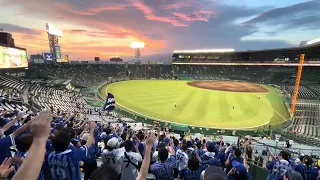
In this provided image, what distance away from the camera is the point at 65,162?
13.1 feet

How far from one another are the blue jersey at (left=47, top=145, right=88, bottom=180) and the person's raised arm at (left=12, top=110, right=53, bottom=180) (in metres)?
2.17

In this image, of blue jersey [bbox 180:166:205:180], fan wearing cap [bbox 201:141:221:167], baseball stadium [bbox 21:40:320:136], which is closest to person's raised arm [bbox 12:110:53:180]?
blue jersey [bbox 180:166:205:180]

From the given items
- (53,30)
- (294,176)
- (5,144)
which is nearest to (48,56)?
(53,30)

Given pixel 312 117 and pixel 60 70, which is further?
pixel 60 70

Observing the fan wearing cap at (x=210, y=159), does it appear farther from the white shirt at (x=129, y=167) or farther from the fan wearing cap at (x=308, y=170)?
the fan wearing cap at (x=308, y=170)

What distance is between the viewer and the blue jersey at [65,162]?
3.98 meters

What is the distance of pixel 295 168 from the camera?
6012 mm

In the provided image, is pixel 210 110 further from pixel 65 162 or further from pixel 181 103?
pixel 65 162

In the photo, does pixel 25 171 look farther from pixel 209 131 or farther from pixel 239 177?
pixel 209 131

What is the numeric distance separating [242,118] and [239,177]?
27832 millimetres

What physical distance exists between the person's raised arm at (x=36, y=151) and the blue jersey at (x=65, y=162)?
7.11 feet

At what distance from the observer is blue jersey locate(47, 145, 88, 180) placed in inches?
157

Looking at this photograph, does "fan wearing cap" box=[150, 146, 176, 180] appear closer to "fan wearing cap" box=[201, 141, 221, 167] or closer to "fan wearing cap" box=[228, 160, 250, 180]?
"fan wearing cap" box=[228, 160, 250, 180]

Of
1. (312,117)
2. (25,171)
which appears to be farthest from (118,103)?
(25,171)
